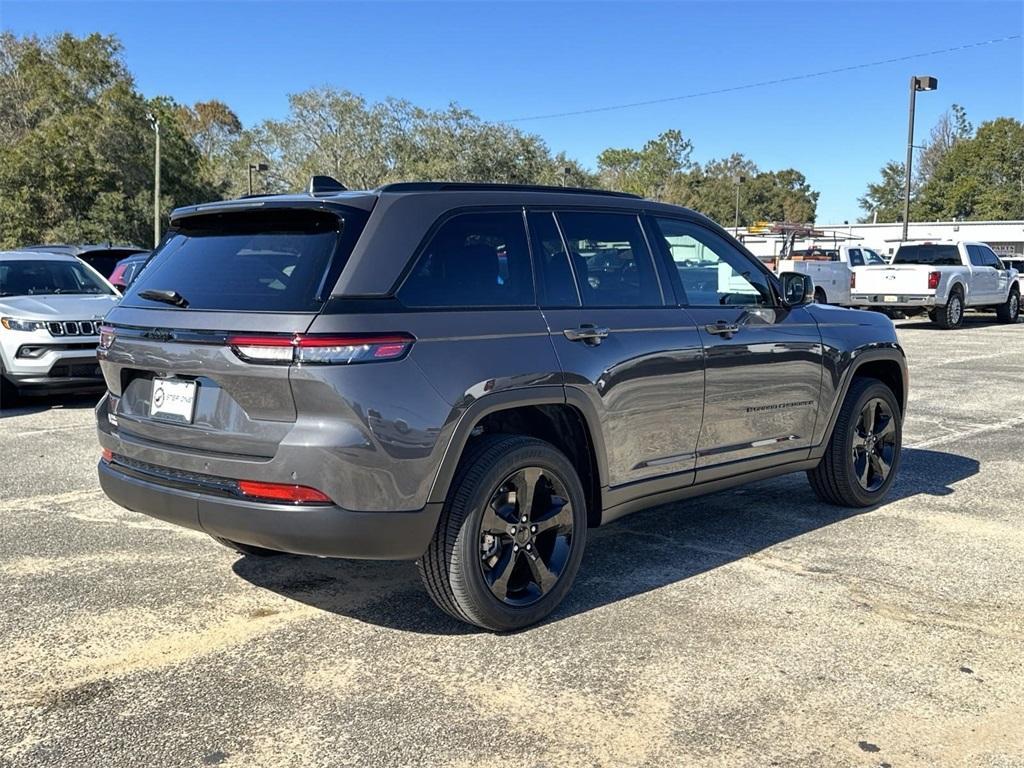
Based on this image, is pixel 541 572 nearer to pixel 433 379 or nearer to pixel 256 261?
pixel 433 379

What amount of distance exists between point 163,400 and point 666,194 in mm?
92050

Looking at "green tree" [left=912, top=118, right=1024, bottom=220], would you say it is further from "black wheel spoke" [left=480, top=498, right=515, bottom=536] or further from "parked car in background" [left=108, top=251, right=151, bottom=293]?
"black wheel spoke" [left=480, top=498, right=515, bottom=536]

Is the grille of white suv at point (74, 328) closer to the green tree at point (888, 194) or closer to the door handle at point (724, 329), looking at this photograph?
the door handle at point (724, 329)

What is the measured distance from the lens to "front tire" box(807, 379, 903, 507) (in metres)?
5.70

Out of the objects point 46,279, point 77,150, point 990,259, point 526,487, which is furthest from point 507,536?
point 77,150

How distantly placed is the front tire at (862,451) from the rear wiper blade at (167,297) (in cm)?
373

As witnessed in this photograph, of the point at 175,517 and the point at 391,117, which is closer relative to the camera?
the point at 175,517

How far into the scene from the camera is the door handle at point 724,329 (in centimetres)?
477

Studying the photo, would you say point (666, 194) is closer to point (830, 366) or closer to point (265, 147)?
point (265, 147)

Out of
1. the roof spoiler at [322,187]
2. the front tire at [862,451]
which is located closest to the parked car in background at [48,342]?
the roof spoiler at [322,187]

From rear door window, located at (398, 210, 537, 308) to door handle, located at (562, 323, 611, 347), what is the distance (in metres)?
0.21

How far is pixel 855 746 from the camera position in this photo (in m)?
3.03

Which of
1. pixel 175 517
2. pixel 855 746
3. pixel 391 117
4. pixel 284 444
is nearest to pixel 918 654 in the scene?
pixel 855 746

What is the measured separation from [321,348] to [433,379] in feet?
1.40
